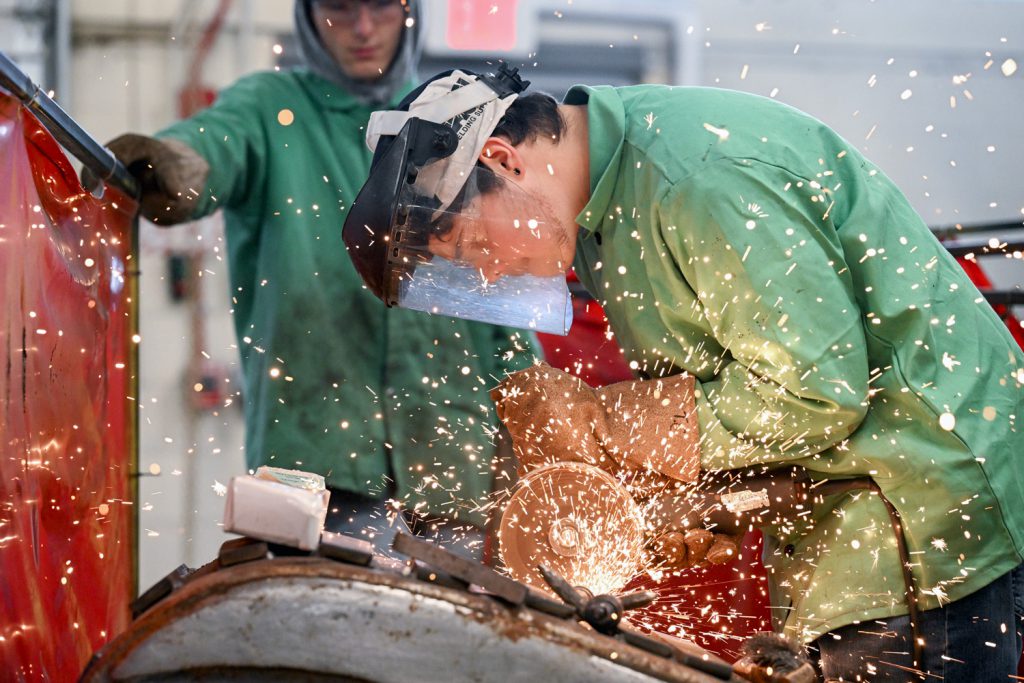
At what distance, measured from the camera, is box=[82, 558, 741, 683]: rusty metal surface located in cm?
105

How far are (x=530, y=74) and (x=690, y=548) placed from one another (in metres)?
4.22

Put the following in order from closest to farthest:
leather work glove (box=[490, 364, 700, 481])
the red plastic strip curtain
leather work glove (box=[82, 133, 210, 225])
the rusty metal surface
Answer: the rusty metal surface → the red plastic strip curtain → leather work glove (box=[490, 364, 700, 481]) → leather work glove (box=[82, 133, 210, 225])

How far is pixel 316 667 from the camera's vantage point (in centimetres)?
106

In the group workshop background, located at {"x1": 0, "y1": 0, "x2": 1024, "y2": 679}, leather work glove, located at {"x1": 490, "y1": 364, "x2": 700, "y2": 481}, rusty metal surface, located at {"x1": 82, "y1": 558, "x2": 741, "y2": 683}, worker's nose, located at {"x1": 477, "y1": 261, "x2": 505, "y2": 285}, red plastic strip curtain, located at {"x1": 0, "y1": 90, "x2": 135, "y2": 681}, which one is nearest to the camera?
rusty metal surface, located at {"x1": 82, "y1": 558, "x2": 741, "y2": 683}

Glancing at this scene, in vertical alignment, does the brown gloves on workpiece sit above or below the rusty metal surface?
below

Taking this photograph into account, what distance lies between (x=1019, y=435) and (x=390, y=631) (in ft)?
4.08

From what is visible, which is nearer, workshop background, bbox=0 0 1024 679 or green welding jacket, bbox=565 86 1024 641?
green welding jacket, bbox=565 86 1024 641

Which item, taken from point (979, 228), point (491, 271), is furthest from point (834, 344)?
point (979, 228)

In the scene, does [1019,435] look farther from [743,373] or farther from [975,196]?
[975,196]

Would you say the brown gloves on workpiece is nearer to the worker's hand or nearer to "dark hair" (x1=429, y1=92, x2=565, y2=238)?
the worker's hand

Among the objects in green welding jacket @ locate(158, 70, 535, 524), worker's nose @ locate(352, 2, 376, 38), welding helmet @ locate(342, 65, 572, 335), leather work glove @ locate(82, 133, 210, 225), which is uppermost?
worker's nose @ locate(352, 2, 376, 38)

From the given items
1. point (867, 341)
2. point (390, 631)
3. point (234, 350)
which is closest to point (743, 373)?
point (867, 341)

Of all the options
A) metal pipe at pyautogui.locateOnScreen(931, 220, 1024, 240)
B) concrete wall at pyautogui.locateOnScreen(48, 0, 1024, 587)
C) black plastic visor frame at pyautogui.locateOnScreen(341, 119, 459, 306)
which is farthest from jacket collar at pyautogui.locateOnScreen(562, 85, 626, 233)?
concrete wall at pyautogui.locateOnScreen(48, 0, 1024, 587)

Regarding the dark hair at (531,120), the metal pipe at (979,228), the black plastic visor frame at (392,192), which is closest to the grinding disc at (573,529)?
the black plastic visor frame at (392,192)
